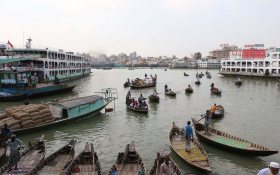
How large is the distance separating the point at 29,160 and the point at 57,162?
5.31 ft

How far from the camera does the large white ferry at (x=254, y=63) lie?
9538 centimetres

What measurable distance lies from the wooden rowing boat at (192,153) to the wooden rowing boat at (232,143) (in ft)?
5.75

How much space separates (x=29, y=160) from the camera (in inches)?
679

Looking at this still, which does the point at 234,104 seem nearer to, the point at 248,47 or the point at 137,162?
the point at 137,162

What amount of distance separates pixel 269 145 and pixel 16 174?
18.0m

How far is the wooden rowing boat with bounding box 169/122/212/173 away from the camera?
1652 centimetres

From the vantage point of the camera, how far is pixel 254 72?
10225 cm

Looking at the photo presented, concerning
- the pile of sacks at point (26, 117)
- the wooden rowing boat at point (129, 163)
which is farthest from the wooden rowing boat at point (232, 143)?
the pile of sacks at point (26, 117)

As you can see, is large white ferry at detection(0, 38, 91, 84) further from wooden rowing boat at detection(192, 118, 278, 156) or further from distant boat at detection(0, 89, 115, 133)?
wooden rowing boat at detection(192, 118, 278, 156)

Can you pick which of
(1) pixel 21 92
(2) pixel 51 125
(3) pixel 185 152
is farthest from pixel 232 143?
(1) pixel 21 92

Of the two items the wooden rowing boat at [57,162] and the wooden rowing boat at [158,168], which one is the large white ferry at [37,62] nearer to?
the wooden rowing boat at [57,162]

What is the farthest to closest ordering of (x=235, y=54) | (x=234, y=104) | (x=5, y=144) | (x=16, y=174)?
(x=235, y=54), (x=234, y=104), (x=5, y=144), (x=16, y=174)

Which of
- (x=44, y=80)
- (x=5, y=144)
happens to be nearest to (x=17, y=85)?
(x=44, y=80)

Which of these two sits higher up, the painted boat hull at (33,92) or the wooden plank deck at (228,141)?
the painted boat hull at (33,92)
